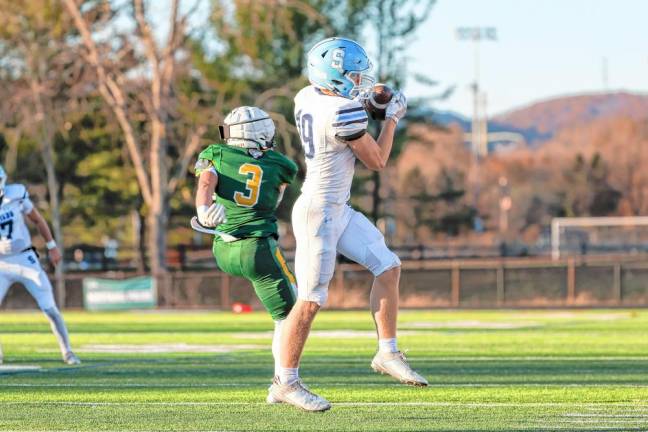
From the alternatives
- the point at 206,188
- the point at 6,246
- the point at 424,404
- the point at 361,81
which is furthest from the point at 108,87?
the point at 424,404

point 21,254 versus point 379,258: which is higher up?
point 379,258

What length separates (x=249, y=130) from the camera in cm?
879

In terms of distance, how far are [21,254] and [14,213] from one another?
360 millimetres

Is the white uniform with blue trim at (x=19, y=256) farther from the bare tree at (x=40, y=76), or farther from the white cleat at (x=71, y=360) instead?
the bare tree at (x=40, y=76)

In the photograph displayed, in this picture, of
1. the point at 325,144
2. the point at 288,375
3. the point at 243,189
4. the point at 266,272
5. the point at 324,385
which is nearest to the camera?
the point at 288,375

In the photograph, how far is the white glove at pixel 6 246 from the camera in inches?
464

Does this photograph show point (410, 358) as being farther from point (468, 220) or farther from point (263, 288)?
point (468, 220)

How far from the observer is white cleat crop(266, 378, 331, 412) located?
24.9 feet

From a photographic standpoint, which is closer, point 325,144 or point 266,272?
point 325,144

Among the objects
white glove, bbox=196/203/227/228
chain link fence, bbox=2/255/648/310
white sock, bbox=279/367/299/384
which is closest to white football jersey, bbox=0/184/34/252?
white glove, bbox=196/203/227/228

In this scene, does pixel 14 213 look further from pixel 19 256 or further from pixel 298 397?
pixel 298 397

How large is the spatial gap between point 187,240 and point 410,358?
37.8 m

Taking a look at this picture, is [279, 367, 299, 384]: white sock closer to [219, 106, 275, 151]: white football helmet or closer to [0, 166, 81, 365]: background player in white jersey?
[219, 106, 275, 151]: white football helmet

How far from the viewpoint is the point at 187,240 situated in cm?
4991
